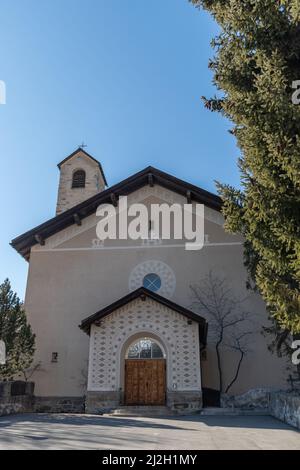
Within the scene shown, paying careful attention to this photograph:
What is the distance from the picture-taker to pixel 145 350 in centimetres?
1528

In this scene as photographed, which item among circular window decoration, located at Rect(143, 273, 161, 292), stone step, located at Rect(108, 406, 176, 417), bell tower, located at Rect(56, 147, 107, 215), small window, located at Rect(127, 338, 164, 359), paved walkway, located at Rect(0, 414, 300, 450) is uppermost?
bell tower, located at Rect(56, 147, 107, 215)

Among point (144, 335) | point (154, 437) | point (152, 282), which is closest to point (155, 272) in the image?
point (152, 282)

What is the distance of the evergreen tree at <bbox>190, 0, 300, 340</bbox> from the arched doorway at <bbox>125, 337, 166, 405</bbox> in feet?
27.8

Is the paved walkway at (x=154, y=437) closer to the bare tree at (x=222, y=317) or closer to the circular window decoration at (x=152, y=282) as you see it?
the bare tree at (x=222, y=317)

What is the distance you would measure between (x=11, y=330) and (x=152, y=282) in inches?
254

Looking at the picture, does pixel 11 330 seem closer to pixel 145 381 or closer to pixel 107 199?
pixel 145 381

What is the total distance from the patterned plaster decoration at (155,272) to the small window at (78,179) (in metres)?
7.66

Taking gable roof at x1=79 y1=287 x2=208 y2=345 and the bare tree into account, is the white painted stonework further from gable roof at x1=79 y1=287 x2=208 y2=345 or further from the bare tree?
the bare tree

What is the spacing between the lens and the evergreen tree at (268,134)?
6488 mm

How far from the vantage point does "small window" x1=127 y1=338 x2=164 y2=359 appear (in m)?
15.2

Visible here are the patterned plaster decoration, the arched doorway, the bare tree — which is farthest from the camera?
the patterned plaster decoration

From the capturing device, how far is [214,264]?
58.0 ft

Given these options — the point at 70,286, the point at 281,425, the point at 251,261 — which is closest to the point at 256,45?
the point at 251,261

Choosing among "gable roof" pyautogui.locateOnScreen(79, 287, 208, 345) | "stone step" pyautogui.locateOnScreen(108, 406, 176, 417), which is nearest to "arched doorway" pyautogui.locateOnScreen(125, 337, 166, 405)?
"stone step" pyautogui.locateOnScreen(108, 406, 176, 417)
